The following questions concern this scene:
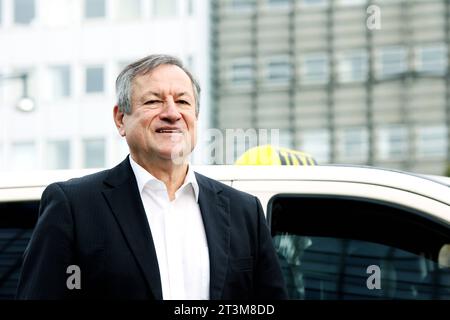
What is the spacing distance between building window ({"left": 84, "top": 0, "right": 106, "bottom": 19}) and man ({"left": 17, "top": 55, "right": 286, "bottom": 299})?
2469 centimetres

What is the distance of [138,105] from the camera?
258 cm

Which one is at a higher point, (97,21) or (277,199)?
(97,21)

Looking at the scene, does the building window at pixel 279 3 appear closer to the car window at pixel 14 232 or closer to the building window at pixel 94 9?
the building window at pixel 94 9

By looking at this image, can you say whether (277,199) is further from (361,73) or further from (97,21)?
(97,21)

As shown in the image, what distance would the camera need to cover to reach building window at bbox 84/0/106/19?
26781 mm

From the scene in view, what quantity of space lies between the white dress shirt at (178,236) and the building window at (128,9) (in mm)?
24157

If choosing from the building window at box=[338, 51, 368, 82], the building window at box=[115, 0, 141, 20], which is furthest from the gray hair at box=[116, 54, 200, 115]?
the building window at box=[115, 0, 141, 20]

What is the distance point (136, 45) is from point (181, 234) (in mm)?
23948

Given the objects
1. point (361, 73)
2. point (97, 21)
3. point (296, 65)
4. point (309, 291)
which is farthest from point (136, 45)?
point (309, 291)

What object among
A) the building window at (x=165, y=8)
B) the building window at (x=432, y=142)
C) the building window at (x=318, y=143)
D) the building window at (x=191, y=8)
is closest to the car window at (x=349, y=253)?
the building window at (x=432, y=142)

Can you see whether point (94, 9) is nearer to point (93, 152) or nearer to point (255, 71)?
point (93, 152)

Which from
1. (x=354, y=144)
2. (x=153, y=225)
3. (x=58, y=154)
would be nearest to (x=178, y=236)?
(x=153, y=225)

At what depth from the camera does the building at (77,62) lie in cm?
2566
